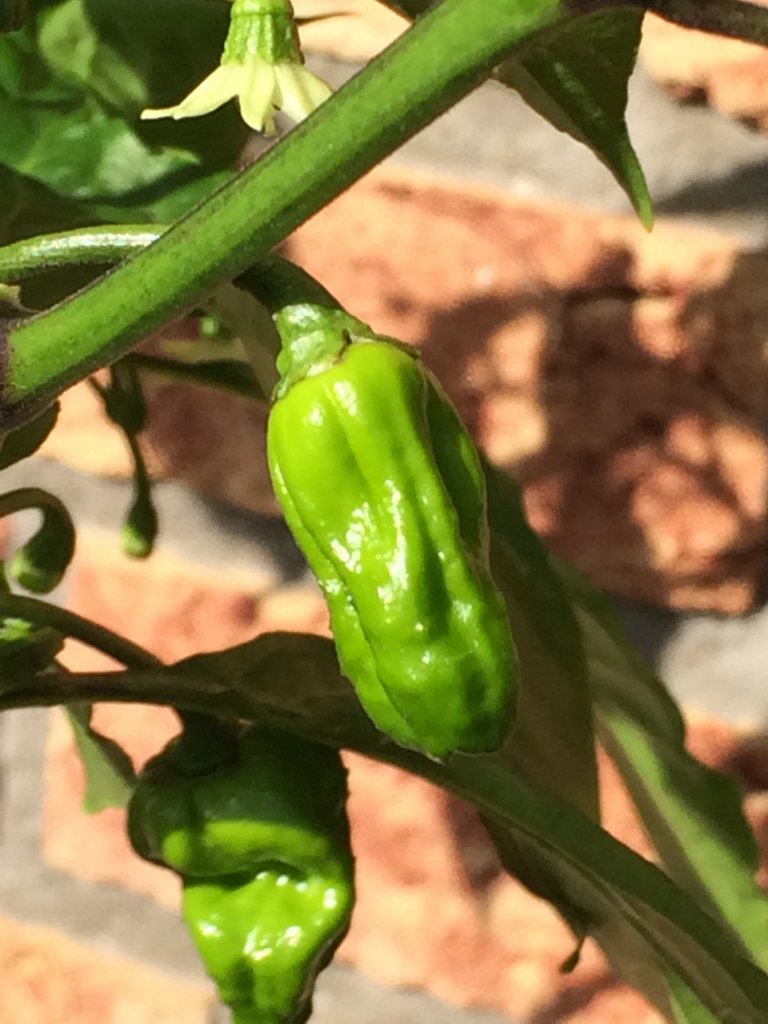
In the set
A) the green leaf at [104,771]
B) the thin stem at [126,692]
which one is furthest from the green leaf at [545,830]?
the green leaf at [104,771]

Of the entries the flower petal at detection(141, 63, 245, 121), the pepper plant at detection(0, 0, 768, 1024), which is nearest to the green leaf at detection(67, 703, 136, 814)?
the pepper plant at detection(0, 0, 768, 1024)

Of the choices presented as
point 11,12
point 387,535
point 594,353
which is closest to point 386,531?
point 387,535

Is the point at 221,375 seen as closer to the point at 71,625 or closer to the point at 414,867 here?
the point at 71,625

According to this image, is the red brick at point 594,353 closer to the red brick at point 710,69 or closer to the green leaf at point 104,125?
the red brick at point 710,69

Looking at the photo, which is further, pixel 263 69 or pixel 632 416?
pixel 632 416

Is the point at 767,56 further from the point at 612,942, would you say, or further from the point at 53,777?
the point at 53,777

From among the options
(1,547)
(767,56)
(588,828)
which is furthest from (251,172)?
(1,547)

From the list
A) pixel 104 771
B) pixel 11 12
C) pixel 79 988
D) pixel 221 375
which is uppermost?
pixel 11 12
